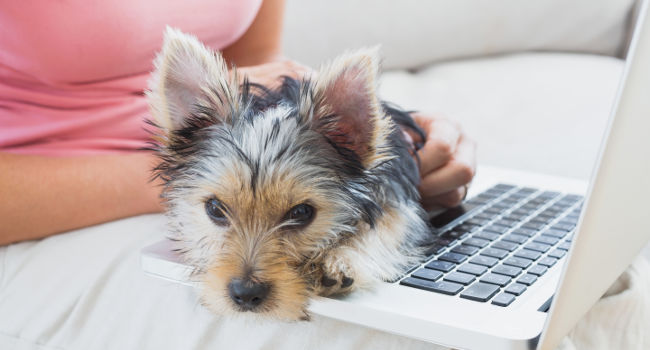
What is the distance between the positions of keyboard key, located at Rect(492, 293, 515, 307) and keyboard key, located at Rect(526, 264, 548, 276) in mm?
118

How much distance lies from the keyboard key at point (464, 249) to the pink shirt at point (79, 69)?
753mm

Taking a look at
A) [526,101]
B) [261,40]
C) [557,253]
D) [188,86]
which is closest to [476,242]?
[557,253]

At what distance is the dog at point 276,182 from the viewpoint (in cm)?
102

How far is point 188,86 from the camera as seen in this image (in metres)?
1.12

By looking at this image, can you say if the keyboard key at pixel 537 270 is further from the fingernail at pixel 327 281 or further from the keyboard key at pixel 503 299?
the fingernail at pixel 327 281

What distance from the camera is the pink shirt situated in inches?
50.6

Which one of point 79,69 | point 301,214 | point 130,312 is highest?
point 79,69

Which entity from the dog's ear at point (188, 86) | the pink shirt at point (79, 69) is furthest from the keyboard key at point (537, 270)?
the pink shirt at point (79, 69)

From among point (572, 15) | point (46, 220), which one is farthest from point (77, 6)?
point (572, 15)

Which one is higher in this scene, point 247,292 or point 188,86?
point 188,86

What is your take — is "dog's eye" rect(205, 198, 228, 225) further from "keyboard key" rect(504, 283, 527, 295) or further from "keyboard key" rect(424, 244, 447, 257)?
"keyboard key" rect(504, 283, 527, 295)

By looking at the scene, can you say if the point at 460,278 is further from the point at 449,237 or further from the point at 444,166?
the point at 444,166

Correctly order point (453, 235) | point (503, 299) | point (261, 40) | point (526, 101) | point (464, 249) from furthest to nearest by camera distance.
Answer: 1. point (526, 101)
2. point (261, 40)
3. point (453, 235)
4. point (464, 249)
5. point (503, 299)

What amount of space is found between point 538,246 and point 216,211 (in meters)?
0.60
